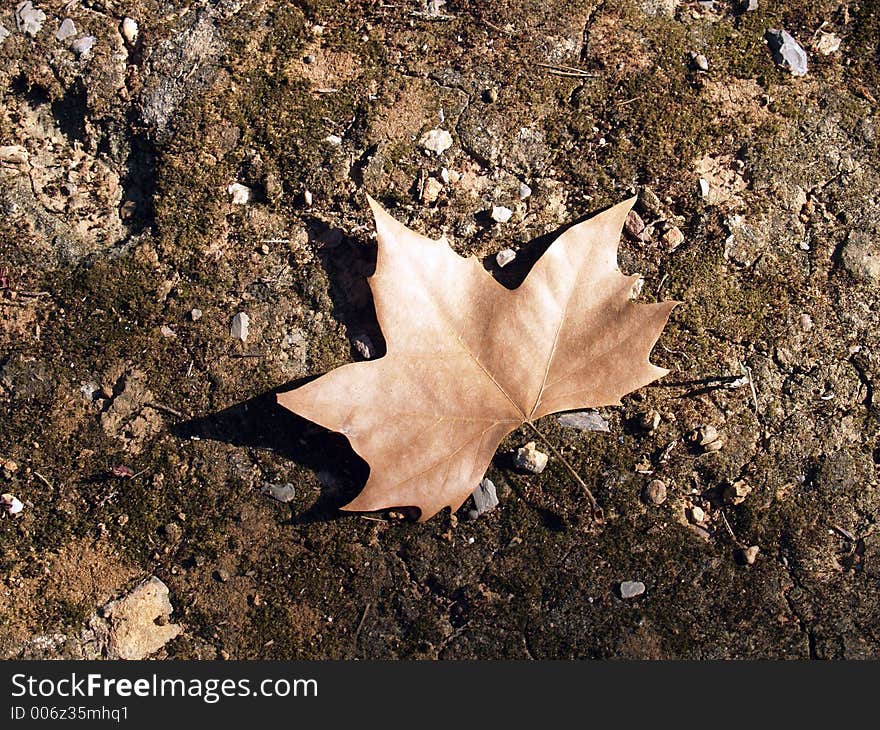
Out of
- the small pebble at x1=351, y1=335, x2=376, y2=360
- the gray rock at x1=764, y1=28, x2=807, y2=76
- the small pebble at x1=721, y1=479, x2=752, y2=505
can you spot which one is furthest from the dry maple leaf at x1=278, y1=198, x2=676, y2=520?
the gray rock at x1=764, y1=28, x2=807, y2=76

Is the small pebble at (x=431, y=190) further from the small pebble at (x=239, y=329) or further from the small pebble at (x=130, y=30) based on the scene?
the small pebble at (x=130, y=30)

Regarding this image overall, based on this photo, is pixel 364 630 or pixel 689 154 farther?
pixel 689 154

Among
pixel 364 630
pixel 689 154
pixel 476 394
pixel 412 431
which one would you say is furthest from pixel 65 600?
pixel 689 154

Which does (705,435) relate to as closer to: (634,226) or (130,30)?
(634,226)

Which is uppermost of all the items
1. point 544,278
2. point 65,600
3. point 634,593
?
point 544,278

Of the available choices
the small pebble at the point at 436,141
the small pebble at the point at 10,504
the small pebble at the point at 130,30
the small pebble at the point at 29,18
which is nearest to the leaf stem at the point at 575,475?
the small pebble at the point at 436,141

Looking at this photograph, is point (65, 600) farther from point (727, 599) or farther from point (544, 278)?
point (727, 599)
